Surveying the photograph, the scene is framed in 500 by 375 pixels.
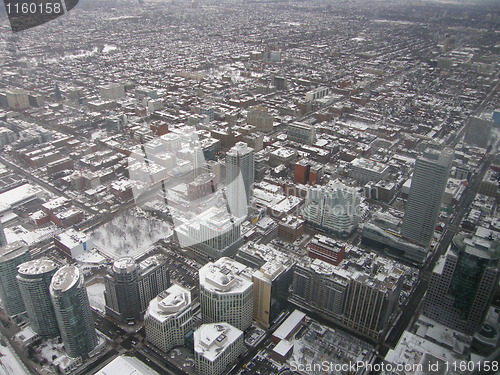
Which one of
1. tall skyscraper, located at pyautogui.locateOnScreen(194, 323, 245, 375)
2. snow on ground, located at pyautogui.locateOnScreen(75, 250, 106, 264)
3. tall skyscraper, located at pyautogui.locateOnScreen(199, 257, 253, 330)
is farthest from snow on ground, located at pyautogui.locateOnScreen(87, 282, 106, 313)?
tall skyscraper, located at pyautogui.locateOnScreen(194, 323, 245, 375)

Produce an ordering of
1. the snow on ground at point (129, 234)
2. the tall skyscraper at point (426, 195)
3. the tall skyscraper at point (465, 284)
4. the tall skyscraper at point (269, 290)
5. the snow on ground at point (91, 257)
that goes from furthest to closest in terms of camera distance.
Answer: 1. the snow on ground at point (129, 234)
2. the snow on ground at point (91, 257)
3. the tall skyscraper at point (426, 195)
4. the tall skyscraper at point (269, 290)
5. the tall skyscraper at point (465, 284)

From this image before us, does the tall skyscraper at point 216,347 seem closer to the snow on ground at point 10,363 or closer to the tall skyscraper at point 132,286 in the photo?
the tall skyscraper at point 132,286

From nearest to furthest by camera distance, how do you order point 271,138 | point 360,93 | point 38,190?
point 38,190, point 271,138, point 360,93

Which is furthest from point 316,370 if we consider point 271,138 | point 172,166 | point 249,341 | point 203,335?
point 271,138

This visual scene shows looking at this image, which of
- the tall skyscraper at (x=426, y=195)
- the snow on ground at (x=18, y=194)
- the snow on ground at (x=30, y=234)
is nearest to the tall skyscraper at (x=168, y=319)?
the snow on ground at (x=30, y=234)

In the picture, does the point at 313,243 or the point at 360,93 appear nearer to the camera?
the point at 313,243

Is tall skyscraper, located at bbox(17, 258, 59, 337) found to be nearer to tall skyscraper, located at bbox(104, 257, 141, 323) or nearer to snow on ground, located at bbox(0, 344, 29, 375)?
snow on ground, located at bbox(0, 344, 29, 375)

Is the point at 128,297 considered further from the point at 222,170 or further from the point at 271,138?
the point at 271,138
